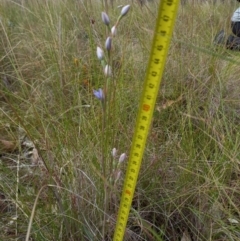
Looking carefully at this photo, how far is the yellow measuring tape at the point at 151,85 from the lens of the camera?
476 millimetres

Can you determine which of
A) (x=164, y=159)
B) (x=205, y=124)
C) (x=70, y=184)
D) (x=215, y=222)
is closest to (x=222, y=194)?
(x=215, y=222)

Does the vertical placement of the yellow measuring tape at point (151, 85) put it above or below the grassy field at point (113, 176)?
above

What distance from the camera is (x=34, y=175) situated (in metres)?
0.94

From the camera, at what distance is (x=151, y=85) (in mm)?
530

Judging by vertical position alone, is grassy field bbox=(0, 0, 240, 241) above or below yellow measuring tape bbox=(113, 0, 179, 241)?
below

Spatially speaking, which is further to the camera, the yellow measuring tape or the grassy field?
the grassy field

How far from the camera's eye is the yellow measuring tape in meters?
0.48

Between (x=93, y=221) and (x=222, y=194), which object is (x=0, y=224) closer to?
(x=93, y=221)

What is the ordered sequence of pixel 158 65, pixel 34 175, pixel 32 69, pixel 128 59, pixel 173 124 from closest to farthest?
1. pixel 158 65
2. pixel 34 175
3. pixel 173 124
4. pixel 128 59
5. pixel 32 69

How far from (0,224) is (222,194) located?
2.04 ft

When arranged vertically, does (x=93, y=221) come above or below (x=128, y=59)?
below

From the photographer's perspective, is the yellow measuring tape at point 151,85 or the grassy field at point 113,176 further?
the grassy field at point 113,176

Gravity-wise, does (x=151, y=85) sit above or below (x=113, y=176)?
above

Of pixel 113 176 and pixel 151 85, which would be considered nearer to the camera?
pixel 151 85
